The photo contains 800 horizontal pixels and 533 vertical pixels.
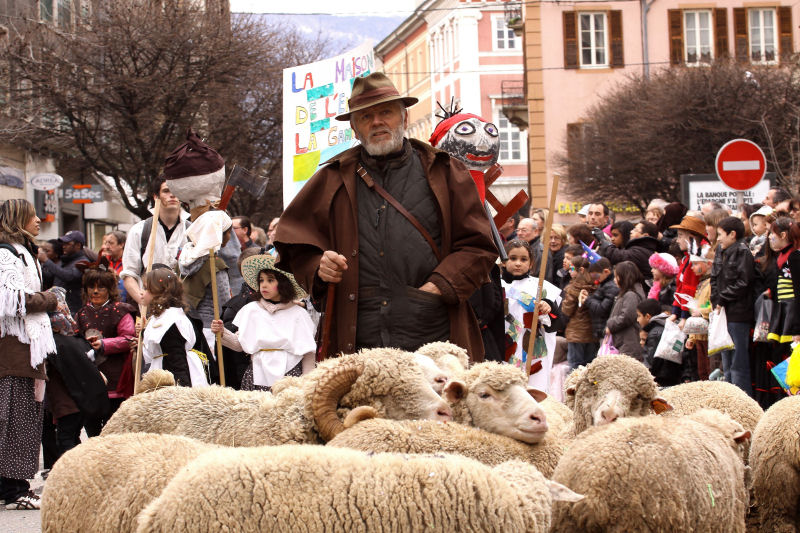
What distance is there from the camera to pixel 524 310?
8969 mm

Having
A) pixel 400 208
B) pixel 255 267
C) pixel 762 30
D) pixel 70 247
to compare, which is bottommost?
pixel 255 267

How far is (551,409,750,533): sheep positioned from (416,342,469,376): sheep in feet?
2.15

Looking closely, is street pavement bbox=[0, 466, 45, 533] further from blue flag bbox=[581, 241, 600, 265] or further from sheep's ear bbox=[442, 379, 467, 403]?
blue flag bbox=[581, 241, 600, 265]

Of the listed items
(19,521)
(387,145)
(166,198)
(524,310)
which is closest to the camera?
(387,145)

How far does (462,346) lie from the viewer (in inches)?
199

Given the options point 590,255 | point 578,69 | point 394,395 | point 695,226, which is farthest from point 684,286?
point 578,69

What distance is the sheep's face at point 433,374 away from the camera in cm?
419

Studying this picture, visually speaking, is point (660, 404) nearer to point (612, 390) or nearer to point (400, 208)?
point (612, 390)

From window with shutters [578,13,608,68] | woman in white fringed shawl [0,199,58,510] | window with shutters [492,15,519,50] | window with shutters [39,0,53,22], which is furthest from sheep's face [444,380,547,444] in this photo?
window with shutters [492,15,519,50]

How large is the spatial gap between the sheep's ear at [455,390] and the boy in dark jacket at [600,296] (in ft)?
25.5

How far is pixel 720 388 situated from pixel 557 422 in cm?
104

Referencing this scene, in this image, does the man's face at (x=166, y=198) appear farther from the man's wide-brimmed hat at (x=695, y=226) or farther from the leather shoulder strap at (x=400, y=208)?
the man's wide-brimmed hat at (x=695, y=226)

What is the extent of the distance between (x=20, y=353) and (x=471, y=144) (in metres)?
3.62

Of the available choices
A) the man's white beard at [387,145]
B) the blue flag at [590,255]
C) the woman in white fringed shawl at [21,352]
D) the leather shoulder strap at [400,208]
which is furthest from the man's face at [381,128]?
the blue flag at [590,255]
